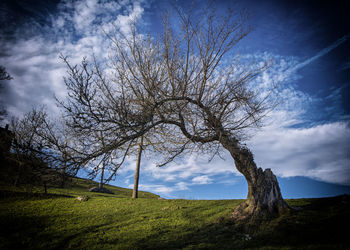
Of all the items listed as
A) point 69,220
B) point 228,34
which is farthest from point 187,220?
point 228,34

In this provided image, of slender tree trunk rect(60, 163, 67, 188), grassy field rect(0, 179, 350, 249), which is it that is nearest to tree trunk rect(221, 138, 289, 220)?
grassy field rect(0, 179, 350, 249)

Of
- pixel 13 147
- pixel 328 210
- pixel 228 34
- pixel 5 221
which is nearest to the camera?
pixel 13 147

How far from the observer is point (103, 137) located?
Answer: 5.25m

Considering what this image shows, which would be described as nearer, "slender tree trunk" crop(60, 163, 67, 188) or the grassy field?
"slender tree trunk" crop(60, 163, 67, 188)

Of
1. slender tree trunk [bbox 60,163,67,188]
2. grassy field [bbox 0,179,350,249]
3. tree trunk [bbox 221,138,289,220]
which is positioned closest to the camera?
slender tree trunk [bbox 60,163,67,188]

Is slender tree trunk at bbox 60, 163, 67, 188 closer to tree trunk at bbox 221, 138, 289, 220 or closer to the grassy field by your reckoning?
the grassy field

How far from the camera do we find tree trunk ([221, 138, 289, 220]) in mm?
7543

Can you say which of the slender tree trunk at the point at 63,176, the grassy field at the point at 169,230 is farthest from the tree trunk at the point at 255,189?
the slender tree trunk at the point at 63,176

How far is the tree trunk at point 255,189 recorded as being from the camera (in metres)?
7.54

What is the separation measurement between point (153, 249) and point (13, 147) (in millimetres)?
5191

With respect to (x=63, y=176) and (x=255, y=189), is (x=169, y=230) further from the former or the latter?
(x=63, y=176)

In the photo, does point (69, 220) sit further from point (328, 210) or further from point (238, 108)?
point (328, 210)

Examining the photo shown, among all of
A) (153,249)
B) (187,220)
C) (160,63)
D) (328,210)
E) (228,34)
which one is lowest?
(153,249)

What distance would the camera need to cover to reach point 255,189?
7863 millimetres
